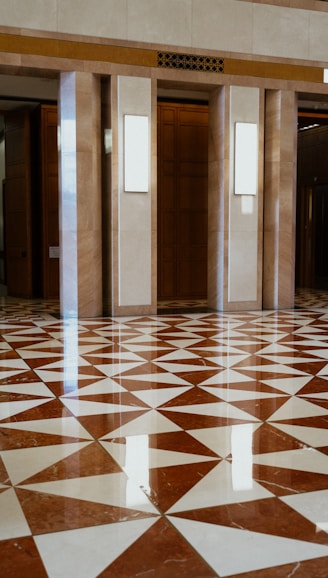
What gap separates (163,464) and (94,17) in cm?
681

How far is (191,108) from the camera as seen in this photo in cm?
1128

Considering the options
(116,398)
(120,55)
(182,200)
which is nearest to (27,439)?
(116,398)

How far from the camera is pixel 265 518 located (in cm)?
213

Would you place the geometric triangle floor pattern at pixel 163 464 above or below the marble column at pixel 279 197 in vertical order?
below

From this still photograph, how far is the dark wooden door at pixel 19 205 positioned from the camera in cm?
1150

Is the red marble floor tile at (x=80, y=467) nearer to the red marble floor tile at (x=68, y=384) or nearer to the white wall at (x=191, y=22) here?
the red marble floor tile at (x=68, y=384)

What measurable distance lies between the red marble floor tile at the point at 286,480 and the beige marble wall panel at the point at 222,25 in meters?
7.13

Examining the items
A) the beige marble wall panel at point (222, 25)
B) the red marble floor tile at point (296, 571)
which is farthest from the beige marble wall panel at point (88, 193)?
the red marble floor tile at point (296, 571)

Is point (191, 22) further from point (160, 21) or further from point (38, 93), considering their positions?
point (38, 93)

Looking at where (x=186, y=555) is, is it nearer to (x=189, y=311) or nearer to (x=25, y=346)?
(x=25, y=346)

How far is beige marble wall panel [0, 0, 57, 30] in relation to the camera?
755 cm

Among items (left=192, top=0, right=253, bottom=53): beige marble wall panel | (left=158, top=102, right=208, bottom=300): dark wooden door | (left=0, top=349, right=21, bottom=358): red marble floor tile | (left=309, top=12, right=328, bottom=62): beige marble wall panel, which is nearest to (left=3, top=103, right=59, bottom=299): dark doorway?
(left=158, top=102, right=208, bottom=300): dark wooden door

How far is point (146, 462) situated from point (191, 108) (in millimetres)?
9506

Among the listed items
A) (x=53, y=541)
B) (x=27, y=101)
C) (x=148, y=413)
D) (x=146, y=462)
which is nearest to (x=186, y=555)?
(x=53, y=541)
